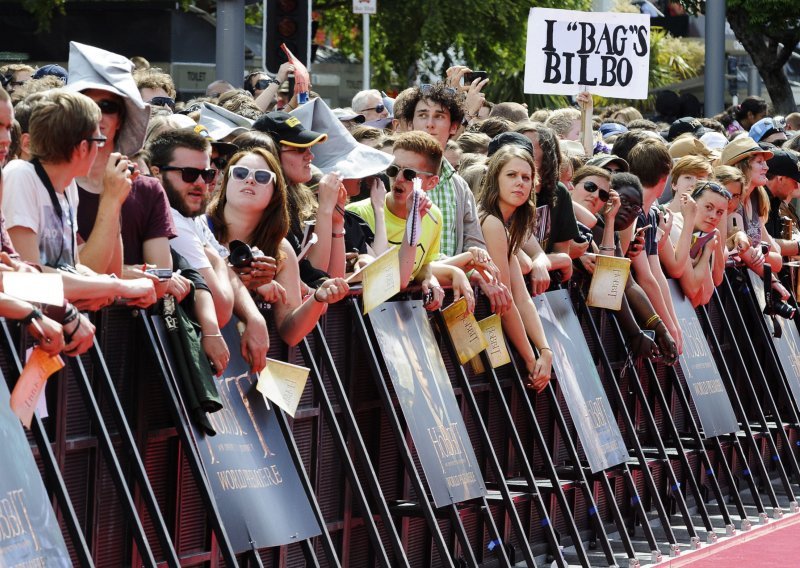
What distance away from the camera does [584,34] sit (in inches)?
481

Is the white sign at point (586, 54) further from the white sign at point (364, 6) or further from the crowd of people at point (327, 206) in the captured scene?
the white sign at point (364, 6)

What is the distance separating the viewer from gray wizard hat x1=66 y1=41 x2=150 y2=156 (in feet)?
20.6

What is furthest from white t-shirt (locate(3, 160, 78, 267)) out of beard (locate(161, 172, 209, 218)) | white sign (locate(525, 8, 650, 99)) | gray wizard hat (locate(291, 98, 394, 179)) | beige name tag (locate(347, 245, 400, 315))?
white sign (locate(525, 8, 650, 99))

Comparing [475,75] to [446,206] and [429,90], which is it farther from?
[446,206]

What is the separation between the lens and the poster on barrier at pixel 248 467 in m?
6.05

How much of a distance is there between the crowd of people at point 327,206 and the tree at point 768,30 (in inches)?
799

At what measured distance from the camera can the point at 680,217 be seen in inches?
420

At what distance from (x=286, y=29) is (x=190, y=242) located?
9.30 metres

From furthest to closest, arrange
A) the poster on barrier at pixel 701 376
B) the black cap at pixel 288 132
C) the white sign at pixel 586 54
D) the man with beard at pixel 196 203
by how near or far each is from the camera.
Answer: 1. the white sign at pixel 586 54
2. the poster on barrier at pixel 701 376
3. the black cap at pixel 288 132
4. the man with beard at pixel 196 203

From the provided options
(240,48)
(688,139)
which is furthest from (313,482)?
(240,48)

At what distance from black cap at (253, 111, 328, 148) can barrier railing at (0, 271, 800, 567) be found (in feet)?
2.28

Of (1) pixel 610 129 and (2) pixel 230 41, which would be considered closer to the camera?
(1) pixel 610 129

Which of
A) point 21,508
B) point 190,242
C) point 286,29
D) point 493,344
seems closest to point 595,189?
point 493,344

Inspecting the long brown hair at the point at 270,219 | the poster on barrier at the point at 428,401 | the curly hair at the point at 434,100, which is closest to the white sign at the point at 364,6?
the curly hair at the point at 434,100
